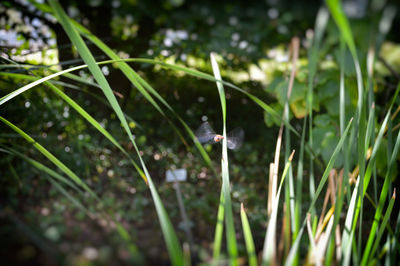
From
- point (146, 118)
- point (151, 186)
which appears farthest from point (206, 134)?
point (146, 118)

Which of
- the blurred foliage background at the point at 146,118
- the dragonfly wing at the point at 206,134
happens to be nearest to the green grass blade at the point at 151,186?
the blurred foliage background at the point at 146,118

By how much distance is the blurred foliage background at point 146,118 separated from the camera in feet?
1.75

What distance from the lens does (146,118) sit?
4.75ft

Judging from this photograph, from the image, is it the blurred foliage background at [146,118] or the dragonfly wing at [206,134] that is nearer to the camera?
the blurred foliage background at [146,118]

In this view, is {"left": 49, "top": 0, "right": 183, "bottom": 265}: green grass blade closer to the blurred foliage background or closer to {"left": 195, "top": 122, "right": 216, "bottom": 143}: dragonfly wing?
the blurred foliage background

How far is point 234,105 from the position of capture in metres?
1.41

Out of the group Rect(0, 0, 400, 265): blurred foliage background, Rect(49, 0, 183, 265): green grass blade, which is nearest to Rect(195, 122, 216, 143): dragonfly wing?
Rect(0, 0, 400, 265): blurred foliage background

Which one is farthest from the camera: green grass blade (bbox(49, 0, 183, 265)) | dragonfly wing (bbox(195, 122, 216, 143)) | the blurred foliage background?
dragonfly wing (bbox(195, 122, 216, 143))

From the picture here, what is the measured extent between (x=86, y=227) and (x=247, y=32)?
1.52 m

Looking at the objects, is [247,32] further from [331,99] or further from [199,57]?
[331,99]

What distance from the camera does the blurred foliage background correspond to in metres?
0.53

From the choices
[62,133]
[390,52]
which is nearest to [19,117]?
[62,133]

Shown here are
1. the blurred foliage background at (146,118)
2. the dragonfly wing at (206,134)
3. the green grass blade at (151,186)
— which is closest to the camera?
the green grass blade at (151,186)

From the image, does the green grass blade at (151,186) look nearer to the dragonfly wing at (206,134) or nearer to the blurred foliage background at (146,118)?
the blurred foliage background at (146,118)
